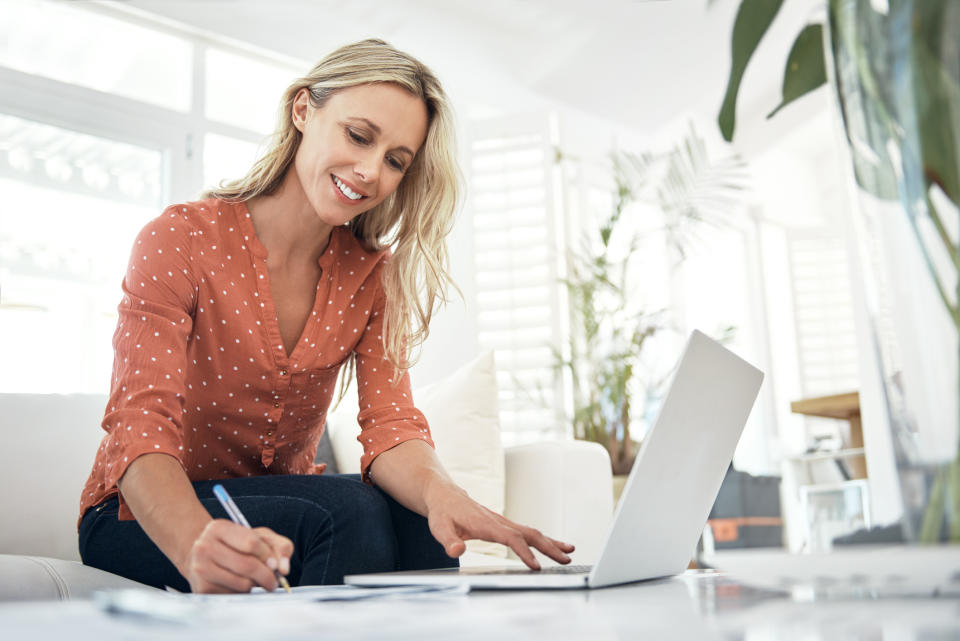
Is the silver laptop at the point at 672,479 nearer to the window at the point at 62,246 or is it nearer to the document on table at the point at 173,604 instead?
the document on table at the point at 173,604

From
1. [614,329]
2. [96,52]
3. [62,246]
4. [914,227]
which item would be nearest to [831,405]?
[614,329]

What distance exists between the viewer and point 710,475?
0.83 m

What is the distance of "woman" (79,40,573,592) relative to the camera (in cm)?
104

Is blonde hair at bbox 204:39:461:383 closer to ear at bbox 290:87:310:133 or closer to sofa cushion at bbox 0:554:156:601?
ear at bbox 290:87:310:133

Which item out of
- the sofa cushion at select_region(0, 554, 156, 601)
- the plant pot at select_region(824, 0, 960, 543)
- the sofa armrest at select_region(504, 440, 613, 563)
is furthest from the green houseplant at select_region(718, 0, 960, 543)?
the sofa armrest at select_region(504, 440, 613, 563)

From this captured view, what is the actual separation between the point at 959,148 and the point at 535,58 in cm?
401

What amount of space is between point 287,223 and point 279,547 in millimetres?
853

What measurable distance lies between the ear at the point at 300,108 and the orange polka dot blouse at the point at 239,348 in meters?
0.19

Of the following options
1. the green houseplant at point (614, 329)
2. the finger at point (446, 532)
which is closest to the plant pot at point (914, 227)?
the finger at point (446, 532)

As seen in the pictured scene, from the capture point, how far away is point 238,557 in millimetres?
681

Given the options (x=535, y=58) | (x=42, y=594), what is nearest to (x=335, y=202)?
(x=42, y=594)

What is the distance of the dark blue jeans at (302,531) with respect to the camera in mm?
1058

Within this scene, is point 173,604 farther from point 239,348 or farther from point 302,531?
point 239,348

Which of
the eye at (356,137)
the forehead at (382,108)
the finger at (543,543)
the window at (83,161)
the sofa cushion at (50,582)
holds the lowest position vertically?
the sofa cushion at (50,582)
